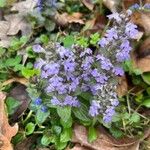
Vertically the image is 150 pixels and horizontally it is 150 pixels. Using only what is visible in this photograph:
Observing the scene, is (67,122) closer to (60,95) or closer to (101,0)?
(60,95)

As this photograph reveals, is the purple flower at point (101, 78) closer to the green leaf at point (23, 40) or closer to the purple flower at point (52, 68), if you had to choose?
the purple flower at point (52, 68)

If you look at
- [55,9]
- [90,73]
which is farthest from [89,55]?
[55,9]

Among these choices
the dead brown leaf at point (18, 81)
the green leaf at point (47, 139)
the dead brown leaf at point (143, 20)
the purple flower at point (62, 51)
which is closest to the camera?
the purple flower at point (62, 51)

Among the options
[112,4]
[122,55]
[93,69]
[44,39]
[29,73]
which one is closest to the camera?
[122,55]

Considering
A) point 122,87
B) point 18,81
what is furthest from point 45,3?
point 122,87

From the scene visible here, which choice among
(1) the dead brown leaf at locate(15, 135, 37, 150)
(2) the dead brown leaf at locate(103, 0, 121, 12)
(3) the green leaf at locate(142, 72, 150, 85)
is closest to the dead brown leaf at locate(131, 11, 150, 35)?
(2) the dead brown leaf at locate(103, 0, 121, 12)

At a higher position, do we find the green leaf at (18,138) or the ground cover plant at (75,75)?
the ground cover plant at (75,75)

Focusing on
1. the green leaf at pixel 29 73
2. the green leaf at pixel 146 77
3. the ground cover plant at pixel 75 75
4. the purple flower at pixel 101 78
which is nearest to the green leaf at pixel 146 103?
the ground cover plant at pixel 75 75

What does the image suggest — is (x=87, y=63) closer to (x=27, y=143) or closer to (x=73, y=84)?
(x=73, y=84)
